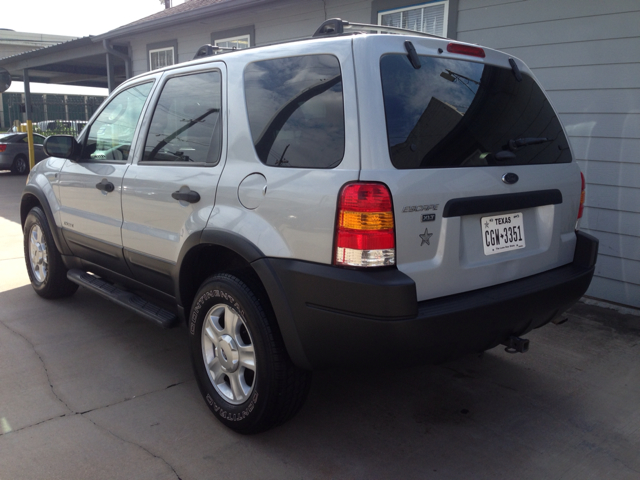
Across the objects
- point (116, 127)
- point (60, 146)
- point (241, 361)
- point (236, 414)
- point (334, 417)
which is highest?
point (116, 127)

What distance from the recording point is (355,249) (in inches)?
92.3

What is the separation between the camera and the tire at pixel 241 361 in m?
2.67

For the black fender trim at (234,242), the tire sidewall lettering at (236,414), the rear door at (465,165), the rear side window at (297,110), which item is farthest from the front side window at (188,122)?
the tire sidewall lettering at (236,414)

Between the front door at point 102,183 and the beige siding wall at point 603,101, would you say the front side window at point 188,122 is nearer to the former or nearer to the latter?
the front door at point 102,183

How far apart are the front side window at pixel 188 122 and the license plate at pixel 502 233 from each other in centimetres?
145

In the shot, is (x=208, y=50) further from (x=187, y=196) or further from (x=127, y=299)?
(x=127, y=299)

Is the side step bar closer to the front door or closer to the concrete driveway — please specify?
the front door

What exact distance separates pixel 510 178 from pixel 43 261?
4102 millimetres

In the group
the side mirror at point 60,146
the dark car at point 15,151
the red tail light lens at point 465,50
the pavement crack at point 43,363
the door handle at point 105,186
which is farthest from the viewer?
the dark car at point 15,151

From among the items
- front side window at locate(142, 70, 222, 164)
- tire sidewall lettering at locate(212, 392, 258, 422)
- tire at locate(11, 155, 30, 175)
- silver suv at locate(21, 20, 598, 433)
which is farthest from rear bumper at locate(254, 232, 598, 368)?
tire at locate(11, 155, 30, 175)

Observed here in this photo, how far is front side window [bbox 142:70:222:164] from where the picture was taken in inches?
123

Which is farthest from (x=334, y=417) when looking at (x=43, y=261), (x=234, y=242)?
(x=43, y=261)

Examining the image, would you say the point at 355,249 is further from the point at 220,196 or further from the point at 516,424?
the point at 516,424

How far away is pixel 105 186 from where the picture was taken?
384cm
